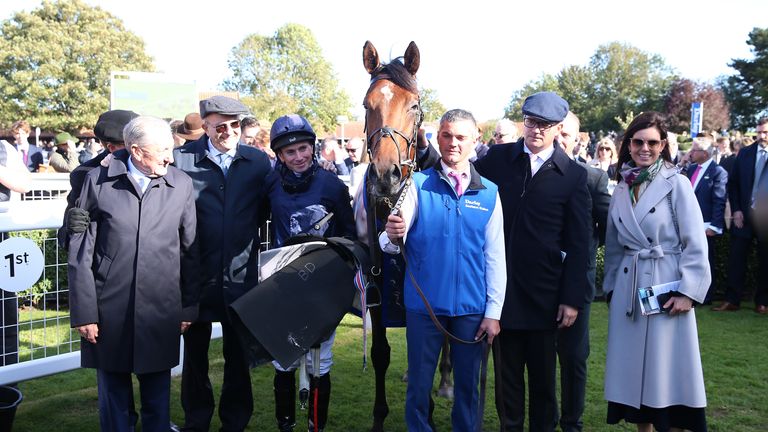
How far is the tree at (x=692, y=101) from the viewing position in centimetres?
3850

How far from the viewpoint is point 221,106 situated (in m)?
3.68

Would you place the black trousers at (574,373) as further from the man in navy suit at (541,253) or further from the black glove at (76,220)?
the black glove at (76,220)

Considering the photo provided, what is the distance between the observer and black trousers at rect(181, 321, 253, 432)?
3.85 metres

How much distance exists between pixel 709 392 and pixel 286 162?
3869mm

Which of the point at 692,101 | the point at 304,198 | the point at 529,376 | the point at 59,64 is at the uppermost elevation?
the point at 59,64

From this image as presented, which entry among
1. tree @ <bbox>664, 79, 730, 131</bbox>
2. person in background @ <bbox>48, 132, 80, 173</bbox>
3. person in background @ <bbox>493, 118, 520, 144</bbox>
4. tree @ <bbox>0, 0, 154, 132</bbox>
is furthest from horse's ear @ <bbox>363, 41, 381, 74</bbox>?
tree @ <bbox>0, 0, 154, 132</bbox>

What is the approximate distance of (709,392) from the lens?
492 cm

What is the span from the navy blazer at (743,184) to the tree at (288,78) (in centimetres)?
4211

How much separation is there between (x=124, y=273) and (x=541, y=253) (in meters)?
2.20

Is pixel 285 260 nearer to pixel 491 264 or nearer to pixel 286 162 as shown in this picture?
pixel 286 162

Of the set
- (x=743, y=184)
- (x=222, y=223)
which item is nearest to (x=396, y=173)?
(x=222, y=223)

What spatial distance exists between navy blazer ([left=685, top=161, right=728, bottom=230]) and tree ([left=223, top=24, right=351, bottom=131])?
137 feet

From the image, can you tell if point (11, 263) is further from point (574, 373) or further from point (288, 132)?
point (574, 373)

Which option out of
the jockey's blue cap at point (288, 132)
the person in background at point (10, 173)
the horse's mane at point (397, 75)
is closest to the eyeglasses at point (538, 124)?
the horse's mane at point (397, 75)
